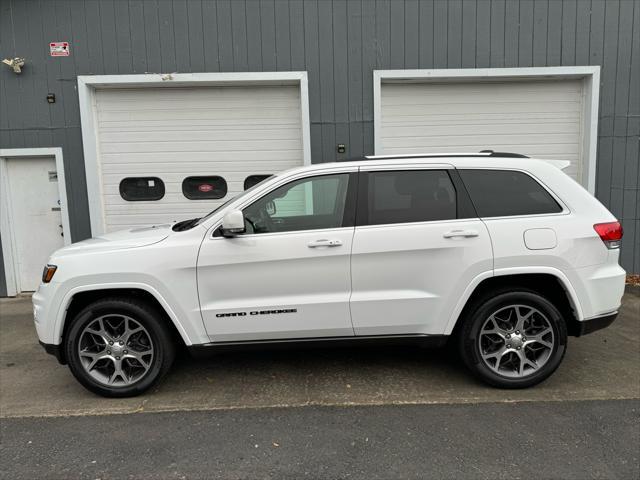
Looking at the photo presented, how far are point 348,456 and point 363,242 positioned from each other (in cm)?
151

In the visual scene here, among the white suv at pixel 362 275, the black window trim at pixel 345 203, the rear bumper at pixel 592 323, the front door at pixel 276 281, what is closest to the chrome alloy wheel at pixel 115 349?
the white suv at pixel 362 275

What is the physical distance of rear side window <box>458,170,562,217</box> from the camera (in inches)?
146

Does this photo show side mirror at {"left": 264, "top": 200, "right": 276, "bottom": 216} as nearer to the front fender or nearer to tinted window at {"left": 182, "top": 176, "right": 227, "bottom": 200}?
the front fender

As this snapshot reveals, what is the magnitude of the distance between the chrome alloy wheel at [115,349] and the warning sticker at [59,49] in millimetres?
4962

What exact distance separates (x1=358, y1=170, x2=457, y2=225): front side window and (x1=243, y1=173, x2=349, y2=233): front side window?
0.25 m

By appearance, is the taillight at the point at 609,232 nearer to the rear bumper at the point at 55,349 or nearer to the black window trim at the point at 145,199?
the rear bumper at the point at 55,349

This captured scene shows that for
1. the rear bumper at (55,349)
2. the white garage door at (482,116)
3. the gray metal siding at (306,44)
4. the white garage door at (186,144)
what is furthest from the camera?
the white garage door at (482,116)

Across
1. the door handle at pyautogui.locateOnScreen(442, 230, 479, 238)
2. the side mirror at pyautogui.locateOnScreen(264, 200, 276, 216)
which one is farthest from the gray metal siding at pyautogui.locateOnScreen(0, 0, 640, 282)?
the door handle at pyautogui.locateOnScreen(442, 230, 479, 238)

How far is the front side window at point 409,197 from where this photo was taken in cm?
371

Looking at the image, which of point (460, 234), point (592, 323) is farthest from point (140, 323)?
point (592, 323)

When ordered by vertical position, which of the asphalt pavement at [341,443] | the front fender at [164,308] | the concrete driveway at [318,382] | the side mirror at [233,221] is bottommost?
the concrete driveway at [318,382]

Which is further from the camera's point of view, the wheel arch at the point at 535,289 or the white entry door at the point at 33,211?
the white entry door at the point at 33,211

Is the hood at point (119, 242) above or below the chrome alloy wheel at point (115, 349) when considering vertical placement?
above

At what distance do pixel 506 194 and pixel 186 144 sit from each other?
5.01m
